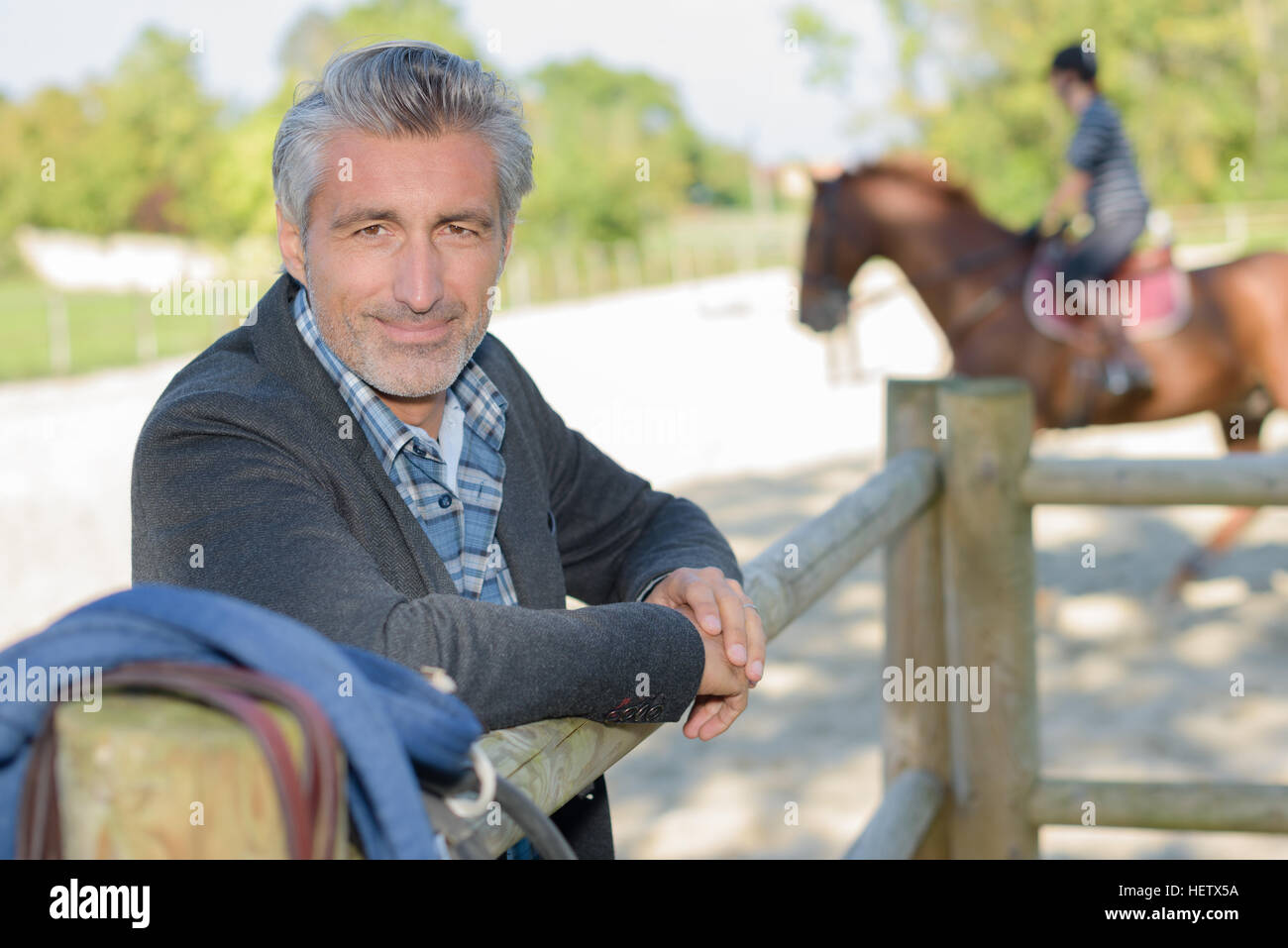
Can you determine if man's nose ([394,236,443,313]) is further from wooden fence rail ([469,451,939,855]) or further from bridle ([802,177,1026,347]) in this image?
bridle ([802,177,1026,347])

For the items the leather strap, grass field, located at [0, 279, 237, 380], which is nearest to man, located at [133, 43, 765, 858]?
the leather strap

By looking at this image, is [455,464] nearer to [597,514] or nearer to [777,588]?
[597,514]

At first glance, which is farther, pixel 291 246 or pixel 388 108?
pixel 291 246

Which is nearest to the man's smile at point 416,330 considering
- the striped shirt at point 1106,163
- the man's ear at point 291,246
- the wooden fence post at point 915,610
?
the man's ear at point 291,246

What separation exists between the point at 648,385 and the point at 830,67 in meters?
31.4

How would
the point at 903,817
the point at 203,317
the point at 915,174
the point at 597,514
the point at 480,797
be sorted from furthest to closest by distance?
1. the point at 203,317
2. the point at 915,174
3. the point at 903,817
4. the point at 597,514
5. the point at 480,797

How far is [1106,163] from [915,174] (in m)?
0.94

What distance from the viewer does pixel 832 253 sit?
7.07 m

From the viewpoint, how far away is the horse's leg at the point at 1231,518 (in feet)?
19.6

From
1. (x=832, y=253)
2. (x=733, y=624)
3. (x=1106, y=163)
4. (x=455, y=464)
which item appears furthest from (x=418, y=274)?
(x=832, y=253)

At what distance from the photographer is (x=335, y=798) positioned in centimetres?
68
